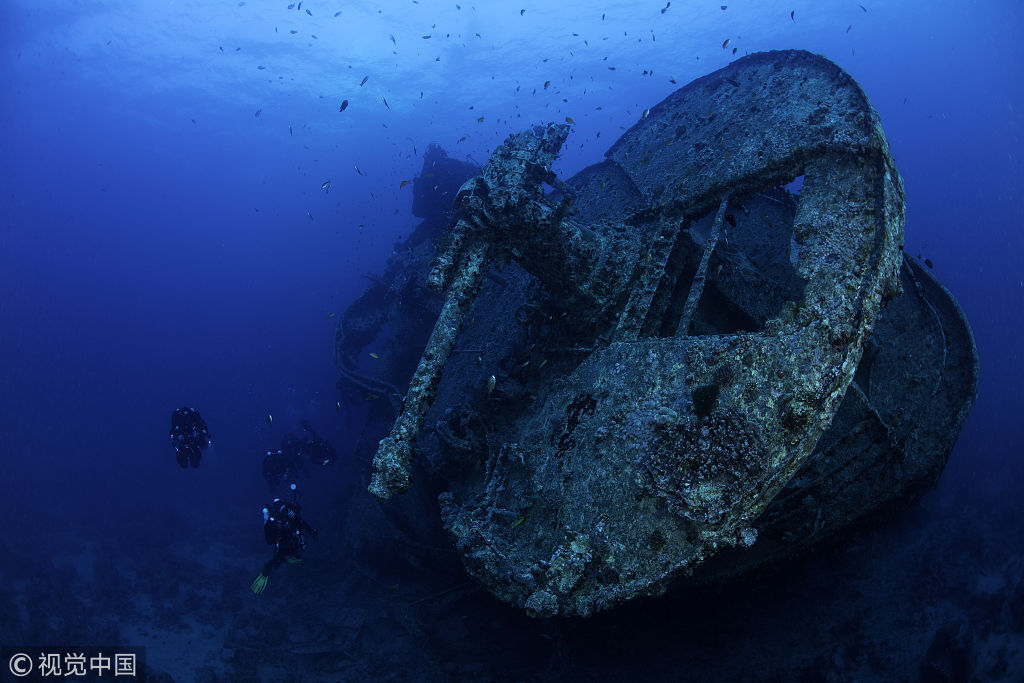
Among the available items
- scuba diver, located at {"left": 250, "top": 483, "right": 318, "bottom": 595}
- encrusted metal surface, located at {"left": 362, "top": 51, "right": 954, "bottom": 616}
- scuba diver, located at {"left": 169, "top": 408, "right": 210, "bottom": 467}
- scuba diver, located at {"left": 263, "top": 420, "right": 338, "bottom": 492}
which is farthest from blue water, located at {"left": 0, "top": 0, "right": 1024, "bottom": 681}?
scuba diver, located at {"left": 169, "top": 408, "right": 210, "bottom": 467}

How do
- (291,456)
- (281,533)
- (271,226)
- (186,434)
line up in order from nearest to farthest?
(281,533) < (186,434) < (291,456) < (271,226)

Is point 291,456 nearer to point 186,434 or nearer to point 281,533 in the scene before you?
point 186,434

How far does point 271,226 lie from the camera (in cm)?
11569

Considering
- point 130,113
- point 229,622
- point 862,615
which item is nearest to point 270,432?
point 229,622

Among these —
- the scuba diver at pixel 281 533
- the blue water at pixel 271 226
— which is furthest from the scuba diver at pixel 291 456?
the scuba diver at pixel 281 533

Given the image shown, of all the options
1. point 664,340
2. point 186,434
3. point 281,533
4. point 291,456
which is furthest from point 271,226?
point 664,340

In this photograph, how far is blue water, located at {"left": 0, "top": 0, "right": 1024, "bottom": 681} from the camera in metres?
12.0

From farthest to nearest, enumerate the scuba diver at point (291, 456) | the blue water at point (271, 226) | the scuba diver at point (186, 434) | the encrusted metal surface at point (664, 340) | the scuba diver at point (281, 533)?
the scuba diver at point (291, 456)
the blue water at point (271, 226)
the scuba diver at point (186, 434)
the scuba diver at point (281, 533)
the encrusted metal surface at point (664, 340)

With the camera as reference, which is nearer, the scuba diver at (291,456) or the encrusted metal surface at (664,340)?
the encrusted metal surface at (664,340)

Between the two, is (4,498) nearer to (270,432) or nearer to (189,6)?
(270,432)

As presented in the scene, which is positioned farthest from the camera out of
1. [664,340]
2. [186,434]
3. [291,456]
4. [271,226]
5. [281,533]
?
[271,226]

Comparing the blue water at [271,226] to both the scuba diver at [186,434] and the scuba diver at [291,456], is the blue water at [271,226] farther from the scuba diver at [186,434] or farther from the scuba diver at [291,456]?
the scuba diver at [186,434]

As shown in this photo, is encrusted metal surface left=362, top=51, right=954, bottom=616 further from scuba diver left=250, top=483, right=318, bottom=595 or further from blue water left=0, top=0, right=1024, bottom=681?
scuba diver left=250, top=483, right=318, bottom=595

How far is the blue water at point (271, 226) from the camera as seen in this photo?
1203 cm
